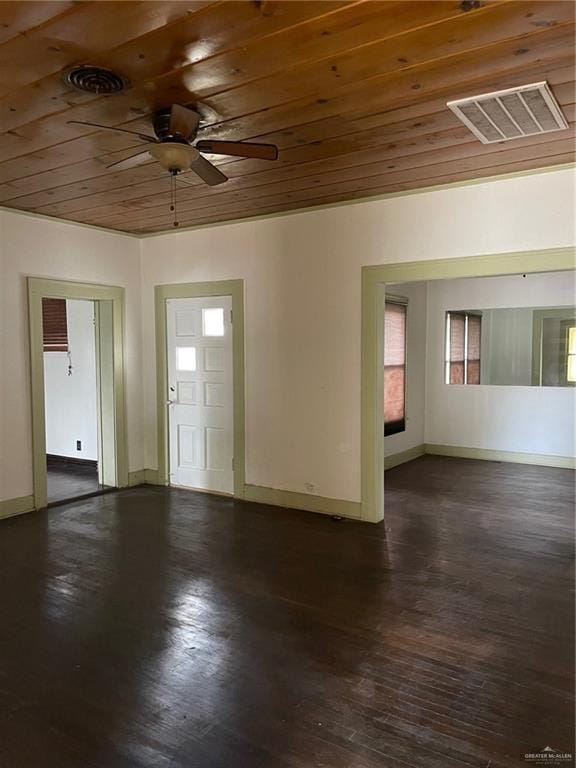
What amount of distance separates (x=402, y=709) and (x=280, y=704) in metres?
0.50

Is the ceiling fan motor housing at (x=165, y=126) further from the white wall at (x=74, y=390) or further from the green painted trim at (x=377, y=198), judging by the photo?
the white wall at (x=74, y=390)

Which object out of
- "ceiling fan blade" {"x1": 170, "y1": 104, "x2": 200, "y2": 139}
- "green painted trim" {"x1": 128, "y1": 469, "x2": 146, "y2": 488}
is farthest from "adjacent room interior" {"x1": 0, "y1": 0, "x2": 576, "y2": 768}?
"green painted trim" {"x1": 128, "y1": 469, "x2": 146, "y2": 488}

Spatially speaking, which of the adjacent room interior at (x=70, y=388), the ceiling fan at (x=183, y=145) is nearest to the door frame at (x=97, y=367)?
the adjacent room interior at (x=70, y=388)

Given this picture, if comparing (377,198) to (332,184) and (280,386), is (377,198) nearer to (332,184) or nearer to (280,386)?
(332,184)

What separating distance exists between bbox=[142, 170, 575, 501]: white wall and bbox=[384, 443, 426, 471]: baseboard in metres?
2.17

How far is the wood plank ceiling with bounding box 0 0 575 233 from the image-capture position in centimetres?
198

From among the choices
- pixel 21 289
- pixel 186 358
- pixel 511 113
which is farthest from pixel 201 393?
pixel 511 113

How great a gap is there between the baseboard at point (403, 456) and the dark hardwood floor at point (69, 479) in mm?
3391

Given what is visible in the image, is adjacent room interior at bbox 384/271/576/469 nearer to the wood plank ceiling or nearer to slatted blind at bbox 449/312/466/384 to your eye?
slatted blind at bbox 449/312/466/384

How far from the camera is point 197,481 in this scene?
227 inches

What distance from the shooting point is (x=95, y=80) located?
2.41m

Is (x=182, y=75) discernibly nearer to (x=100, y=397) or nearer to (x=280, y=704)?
(x=280, y=704)

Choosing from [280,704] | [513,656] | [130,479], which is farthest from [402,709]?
[130,479]

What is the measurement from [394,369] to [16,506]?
448 centimetres
